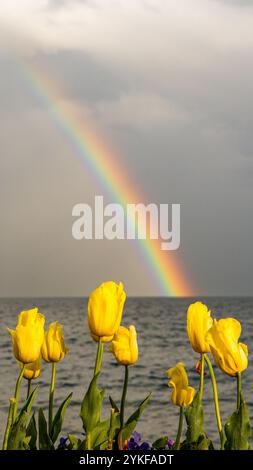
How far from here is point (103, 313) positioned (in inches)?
112

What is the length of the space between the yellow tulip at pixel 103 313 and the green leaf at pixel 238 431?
1.79ft

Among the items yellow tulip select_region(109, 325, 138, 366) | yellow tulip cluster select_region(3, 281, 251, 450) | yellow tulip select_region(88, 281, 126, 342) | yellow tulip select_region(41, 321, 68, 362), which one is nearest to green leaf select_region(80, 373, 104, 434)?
yellow tulip cluster select_region(3, 281, 251, 450)

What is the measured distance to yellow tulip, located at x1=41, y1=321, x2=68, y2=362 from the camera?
3.11 metres

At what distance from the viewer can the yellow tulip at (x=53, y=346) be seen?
10.2 ft

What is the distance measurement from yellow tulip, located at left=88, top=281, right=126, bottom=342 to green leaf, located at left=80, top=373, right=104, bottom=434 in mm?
190

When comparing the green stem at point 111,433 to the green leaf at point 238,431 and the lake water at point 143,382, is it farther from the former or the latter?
the lake water at point 143,382

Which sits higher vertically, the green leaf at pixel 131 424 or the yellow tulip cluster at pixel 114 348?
the yellow tulip cluster at pixel 114 348

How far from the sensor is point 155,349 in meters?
46.4

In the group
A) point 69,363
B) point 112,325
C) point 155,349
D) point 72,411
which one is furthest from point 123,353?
point 155,349

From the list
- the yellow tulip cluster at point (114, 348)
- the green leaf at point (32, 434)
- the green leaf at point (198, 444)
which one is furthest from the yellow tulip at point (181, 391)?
the green leaf at point (32, 434)
